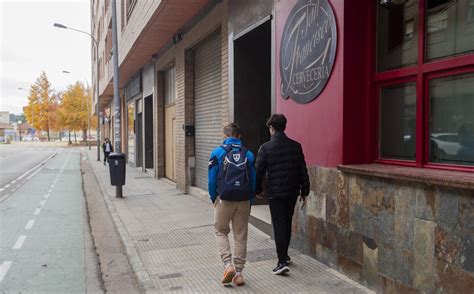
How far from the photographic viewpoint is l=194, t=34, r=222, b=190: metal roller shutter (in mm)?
A: 10875

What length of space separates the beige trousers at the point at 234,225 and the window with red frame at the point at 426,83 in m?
1.76

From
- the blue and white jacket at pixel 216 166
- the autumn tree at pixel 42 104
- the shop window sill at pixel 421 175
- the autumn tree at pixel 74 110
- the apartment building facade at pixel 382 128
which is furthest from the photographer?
the autumn tree at pixel 42 104

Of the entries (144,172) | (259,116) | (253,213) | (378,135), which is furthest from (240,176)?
(144,172)

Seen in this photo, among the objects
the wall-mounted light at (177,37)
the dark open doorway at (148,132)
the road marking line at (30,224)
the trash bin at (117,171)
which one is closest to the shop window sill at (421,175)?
the road marking line at (30,224)

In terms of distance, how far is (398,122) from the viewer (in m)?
4.99

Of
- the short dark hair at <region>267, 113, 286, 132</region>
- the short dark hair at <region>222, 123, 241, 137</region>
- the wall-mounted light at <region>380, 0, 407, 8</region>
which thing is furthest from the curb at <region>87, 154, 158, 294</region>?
the wall-mounted light at <region>380, 0, 407, 8</region>

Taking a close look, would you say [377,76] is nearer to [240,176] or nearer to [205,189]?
[240,176]

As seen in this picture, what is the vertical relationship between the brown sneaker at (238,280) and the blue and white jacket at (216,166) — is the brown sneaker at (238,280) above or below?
below

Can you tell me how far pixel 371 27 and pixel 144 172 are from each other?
55.1 feet

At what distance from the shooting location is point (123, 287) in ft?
17.8

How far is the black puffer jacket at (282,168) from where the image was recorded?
16.4 ft

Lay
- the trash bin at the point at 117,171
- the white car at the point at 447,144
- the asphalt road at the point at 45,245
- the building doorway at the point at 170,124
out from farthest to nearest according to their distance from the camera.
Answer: the building doorway at the point at 170,124, the trash bin at the point at 117,171, the asphalt road at the point at 45,245, the white car at the point at 447,144

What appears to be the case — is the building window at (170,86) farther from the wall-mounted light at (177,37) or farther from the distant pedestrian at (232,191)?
the distant pedestrian at (232,191)

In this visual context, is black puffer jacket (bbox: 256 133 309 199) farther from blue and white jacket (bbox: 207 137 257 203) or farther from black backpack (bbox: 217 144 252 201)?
black backpack (bbox: 217 144 252 201)
